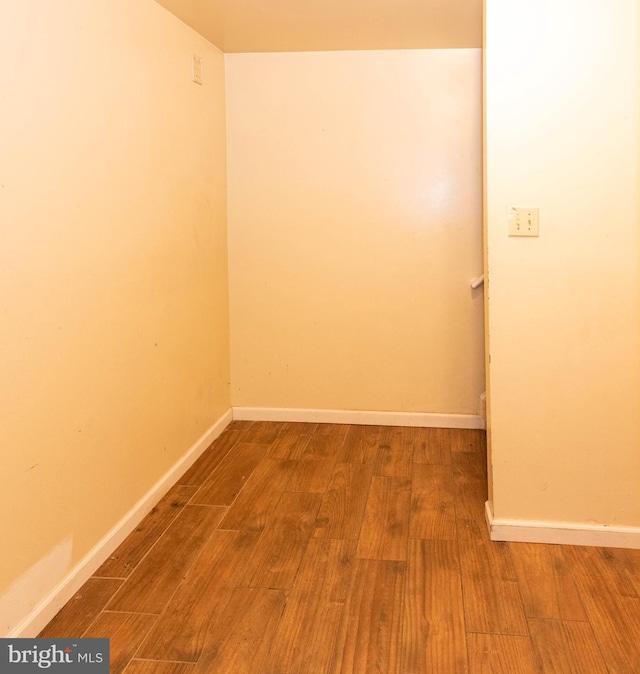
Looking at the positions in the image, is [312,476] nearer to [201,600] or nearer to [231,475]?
[231,475]

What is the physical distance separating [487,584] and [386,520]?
0.58 meters

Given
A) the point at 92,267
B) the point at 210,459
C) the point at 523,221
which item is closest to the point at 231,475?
the point at 210,459

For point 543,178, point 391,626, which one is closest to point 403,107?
point 543,178

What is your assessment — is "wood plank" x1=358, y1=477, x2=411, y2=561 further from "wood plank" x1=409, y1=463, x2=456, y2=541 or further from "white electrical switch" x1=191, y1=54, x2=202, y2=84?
"white electrical switch" x1=191, y1=54, x2=202, y2=84

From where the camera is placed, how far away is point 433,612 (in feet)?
6.97

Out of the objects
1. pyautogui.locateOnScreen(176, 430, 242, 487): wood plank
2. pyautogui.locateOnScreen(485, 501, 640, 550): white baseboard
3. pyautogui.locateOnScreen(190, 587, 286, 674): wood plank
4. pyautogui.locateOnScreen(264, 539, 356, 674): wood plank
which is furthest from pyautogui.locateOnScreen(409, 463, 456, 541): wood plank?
pyautogui.locateOnScreen(176, 430, 242, 487): wood plank

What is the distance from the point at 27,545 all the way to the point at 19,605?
0.16m

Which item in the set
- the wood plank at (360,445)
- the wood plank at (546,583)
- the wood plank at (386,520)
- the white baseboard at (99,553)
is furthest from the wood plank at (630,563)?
the white baseboard at (99,553)

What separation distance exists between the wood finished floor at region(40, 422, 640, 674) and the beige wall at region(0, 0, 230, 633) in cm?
26

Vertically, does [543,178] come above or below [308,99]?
below

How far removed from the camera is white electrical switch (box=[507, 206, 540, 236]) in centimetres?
241

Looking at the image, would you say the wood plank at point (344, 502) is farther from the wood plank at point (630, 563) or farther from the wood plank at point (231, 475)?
the wood plank at point (630, 563)

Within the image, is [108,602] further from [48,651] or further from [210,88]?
[210,88]

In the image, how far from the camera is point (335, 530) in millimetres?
2693
